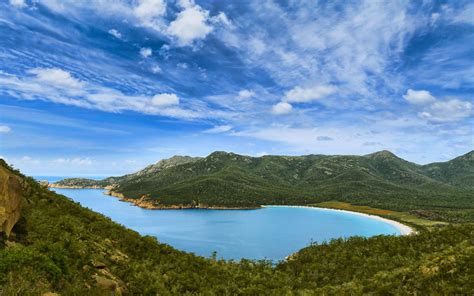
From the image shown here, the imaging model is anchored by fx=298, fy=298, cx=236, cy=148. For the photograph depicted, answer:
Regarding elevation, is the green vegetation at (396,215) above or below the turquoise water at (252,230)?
above

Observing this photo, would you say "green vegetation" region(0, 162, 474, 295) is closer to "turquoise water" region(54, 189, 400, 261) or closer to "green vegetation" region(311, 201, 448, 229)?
"turquoise water" region(54, 189, 400, 261)

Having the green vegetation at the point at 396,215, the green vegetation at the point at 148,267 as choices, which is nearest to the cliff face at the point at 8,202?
the green vegetation at the point at 148,267

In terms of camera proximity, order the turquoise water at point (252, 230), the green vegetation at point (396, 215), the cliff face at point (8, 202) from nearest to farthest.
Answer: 1. the cliff face at point (8, 202)
2. the turquoise water at point (252, 230)
3. the green vegetation at point (396, 215)

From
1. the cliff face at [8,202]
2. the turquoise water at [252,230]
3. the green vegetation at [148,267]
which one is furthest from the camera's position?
the turquoise water at [252,230]

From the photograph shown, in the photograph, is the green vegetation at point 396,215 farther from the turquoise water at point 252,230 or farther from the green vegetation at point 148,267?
the green vegetation at point 148,267

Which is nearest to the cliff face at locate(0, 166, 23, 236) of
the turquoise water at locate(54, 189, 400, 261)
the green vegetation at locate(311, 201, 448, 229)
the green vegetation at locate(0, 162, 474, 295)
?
the green vegetation at locate(0, 162, 474, 295)

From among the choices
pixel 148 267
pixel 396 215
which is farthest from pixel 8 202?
pixel 396 215

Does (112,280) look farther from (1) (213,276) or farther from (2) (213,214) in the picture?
(2) (213,214)

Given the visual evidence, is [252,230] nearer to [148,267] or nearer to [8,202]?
[148,267]
